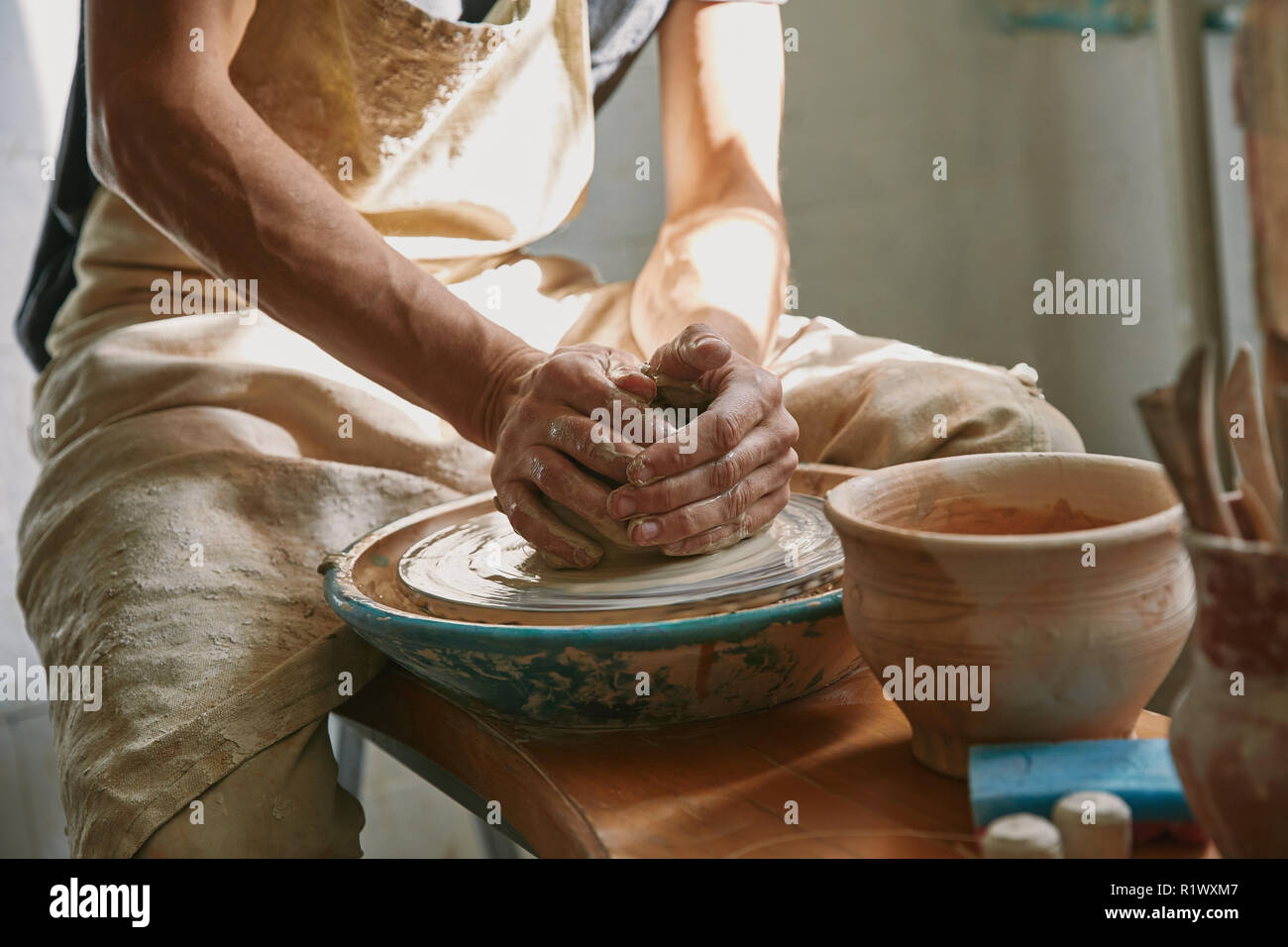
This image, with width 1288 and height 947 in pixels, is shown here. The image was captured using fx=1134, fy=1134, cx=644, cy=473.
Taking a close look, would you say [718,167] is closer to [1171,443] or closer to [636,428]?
[636,428]

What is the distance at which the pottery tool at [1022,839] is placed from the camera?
0.58m

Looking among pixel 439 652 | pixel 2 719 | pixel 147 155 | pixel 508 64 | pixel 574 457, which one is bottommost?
pixel 2 719

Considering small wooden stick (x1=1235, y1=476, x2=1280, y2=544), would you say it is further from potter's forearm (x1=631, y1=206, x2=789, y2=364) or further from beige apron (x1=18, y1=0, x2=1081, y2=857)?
potter's forearm (x1=631, y1=206, x2=789, y2=364)

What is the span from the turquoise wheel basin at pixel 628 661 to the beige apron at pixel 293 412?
23cm

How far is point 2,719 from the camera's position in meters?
2.43

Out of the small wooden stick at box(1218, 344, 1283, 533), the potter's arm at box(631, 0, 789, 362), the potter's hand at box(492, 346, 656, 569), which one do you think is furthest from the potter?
the potter's arm at box(631, 0, 789, 362)

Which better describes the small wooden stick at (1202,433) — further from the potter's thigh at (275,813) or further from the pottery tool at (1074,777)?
the potter's thigh at (275,813)

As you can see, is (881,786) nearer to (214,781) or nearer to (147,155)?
(214,781)

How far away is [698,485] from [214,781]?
0.47m

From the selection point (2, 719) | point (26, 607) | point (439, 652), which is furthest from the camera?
point (2, 719)

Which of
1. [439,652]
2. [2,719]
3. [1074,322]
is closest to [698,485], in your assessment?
[439,652]

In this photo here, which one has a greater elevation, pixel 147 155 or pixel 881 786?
pixel 147 155

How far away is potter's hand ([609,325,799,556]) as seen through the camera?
94 cm

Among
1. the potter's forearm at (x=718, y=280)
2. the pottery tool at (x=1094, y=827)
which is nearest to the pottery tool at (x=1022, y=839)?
the pottery tool at (x=1094, y=827)
